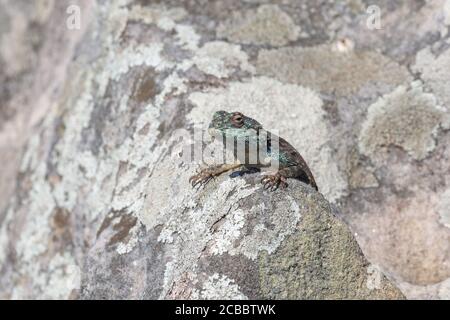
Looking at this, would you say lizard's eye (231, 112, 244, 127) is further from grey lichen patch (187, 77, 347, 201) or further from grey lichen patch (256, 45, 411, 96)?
grey lichen patch (256, 45, 411, 96)

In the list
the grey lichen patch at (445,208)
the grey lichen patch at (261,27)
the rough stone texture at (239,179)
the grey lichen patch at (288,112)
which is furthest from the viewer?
the grey lichen patch at (261,27)

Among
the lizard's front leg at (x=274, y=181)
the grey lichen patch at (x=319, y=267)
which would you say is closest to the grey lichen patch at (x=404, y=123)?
the lizard's front leg at (x=274, y=181)

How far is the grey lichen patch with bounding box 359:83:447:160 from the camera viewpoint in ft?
17.9

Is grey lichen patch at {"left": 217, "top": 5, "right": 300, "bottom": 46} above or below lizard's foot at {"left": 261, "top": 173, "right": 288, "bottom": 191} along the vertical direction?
above

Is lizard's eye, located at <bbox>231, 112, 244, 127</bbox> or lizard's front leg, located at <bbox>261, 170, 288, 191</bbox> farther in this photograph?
lizard's eye, located at <bbox>231, 112, 244, 127</bbox>

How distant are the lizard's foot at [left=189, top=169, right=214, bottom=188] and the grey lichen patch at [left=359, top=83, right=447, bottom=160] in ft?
4.75

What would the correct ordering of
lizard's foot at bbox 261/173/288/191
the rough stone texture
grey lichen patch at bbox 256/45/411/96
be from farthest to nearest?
grey lichen patch at bbox 256/45/411/96, lizard's foot at bbox 261/173/288/191, the rough stone texture

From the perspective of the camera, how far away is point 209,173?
4.70 metres

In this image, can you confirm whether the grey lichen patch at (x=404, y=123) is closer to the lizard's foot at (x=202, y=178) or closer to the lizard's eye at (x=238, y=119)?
the lizard's eye at (x=238, y=119)

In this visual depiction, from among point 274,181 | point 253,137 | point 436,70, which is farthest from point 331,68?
point 274,181

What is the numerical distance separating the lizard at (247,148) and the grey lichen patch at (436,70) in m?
1.57

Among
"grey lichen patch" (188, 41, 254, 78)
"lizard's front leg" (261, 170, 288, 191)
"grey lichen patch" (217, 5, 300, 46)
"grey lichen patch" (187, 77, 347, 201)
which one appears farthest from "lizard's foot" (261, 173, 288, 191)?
"grey lichen patch" (217, 5, 300, 46)

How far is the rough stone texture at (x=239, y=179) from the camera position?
157 inches
